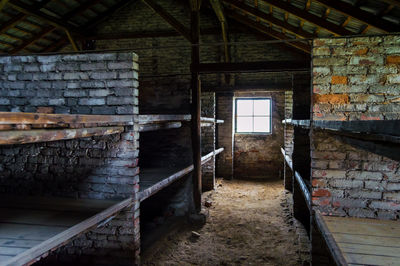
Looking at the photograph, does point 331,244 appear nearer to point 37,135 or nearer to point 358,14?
point 37,135

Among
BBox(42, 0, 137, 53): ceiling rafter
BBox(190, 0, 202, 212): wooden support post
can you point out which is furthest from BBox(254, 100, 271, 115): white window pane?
BBox(42, 0, 137, 53): ceiling rafter

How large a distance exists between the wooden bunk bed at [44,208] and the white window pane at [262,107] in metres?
7.21

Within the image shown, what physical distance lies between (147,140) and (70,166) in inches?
90.8

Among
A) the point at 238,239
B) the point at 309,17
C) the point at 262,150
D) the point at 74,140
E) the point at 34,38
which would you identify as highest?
the point at 34,38

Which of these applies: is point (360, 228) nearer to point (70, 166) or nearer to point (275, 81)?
point (70, 166)

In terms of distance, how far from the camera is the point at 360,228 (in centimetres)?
219

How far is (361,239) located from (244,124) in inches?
303

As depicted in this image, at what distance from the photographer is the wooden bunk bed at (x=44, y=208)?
4.50 ft

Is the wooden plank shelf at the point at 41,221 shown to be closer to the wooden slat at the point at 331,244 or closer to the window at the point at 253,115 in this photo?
the wooden slat at the point at 331,244

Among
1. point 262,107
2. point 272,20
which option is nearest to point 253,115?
point 262,107

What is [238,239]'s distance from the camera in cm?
439

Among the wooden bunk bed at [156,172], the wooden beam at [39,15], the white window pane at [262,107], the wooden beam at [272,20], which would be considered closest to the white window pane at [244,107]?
the white window pane at [262,107]

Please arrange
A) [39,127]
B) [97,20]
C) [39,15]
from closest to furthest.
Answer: [39,127], [39,15], [97,20]

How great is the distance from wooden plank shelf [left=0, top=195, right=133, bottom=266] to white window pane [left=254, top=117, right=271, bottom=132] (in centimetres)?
723
